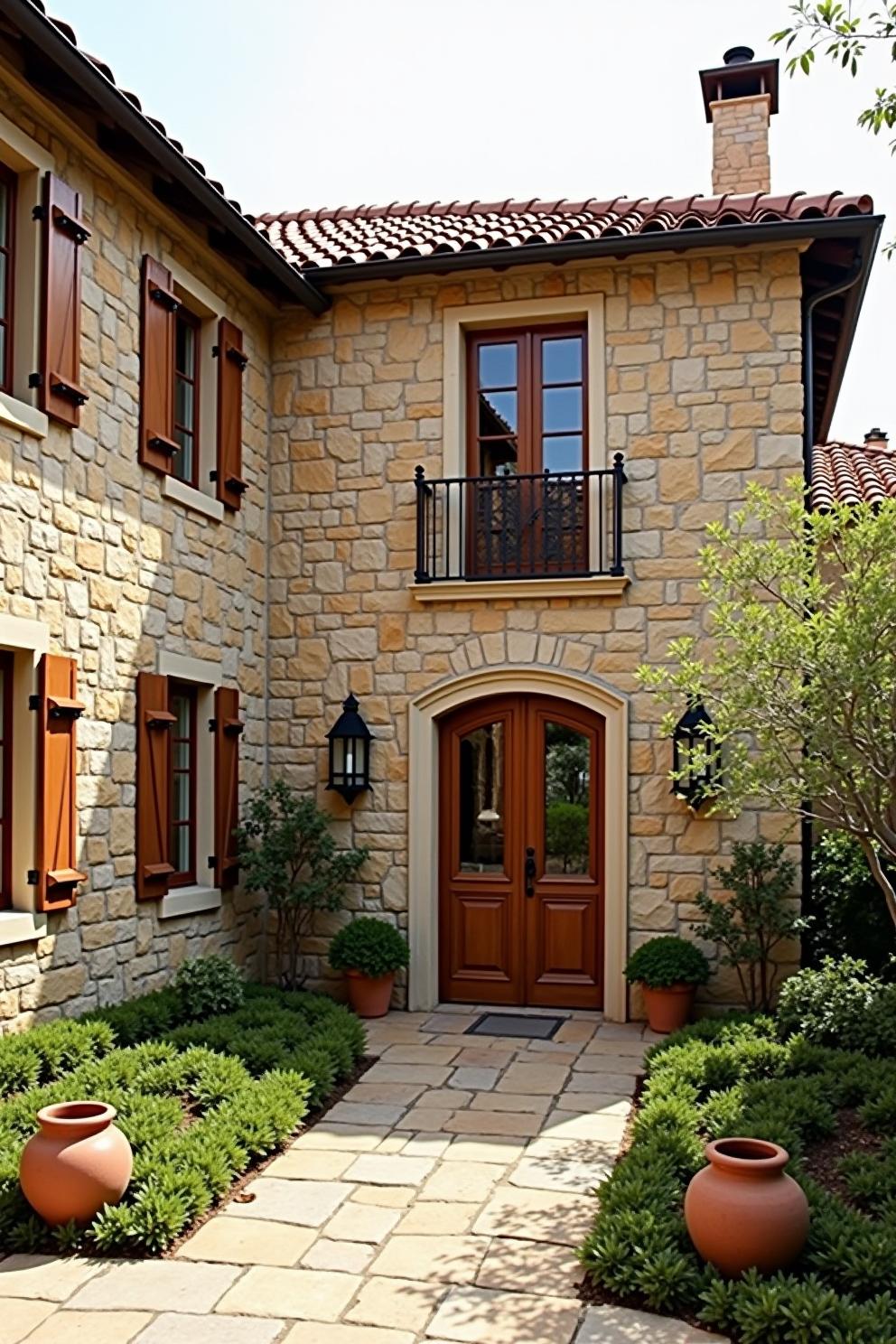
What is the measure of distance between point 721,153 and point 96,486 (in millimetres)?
6853

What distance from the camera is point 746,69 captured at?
10953 millimetres

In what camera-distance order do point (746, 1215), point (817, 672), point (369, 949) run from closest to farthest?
point (746, 1215), point (817, 672), point (369, 949)

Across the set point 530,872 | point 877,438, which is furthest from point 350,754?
point 877,438

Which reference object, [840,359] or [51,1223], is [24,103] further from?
[840,359]

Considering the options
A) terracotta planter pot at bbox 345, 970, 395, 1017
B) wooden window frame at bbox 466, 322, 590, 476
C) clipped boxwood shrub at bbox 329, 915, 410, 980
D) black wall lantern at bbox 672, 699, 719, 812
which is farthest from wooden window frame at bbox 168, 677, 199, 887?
black wall lantern at bbox 672, 699, 719, 812

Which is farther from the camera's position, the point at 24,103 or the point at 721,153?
the point at 721,153

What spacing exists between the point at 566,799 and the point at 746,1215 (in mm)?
5139

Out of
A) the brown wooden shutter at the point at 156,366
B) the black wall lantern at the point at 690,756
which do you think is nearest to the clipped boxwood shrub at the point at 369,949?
the black wall lantern at the point at 690,756

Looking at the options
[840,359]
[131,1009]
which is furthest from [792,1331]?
[840,359]

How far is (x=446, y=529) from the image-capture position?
9.45 m

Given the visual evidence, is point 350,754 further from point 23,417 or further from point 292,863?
point 23,417

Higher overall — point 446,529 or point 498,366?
point 498,366

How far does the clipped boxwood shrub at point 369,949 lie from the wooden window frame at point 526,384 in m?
3.55

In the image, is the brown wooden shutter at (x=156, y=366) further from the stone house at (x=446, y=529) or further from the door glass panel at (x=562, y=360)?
the door glass panel at (x=562, y=360)
